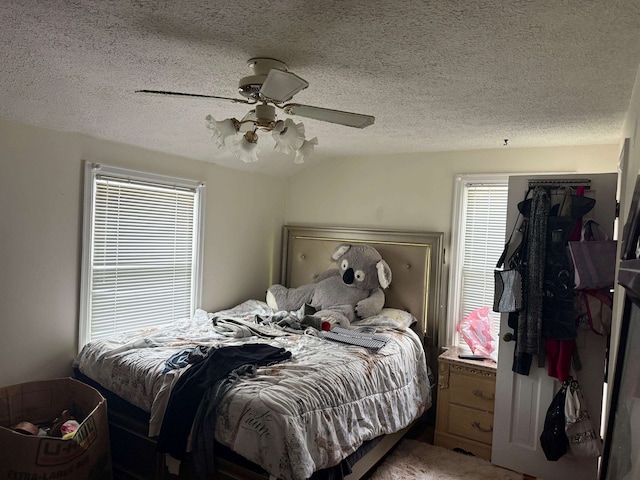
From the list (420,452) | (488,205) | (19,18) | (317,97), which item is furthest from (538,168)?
(19,18)

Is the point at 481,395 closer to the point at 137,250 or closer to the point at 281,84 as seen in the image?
the point at 281,84

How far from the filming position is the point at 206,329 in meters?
3.27

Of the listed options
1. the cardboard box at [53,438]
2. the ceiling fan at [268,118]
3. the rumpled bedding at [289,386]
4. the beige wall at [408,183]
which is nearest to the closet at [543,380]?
the rumpled bedding at [289,386]

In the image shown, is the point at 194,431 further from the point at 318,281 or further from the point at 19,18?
the point at 318,281

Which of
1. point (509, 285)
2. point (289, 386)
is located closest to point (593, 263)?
point (509, 285)

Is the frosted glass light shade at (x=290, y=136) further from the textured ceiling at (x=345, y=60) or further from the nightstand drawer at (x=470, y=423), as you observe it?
the nightstand drawer at (x=470, y=423)

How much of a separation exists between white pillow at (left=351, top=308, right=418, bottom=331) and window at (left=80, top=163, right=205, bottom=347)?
1.51 m

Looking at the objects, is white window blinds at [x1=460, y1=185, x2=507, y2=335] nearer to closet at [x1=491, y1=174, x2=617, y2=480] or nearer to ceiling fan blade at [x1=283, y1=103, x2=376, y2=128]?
closet at [x1=491, y1=174, x2=617, y2=480]

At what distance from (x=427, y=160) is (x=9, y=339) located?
11.0 feet

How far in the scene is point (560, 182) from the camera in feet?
8.81

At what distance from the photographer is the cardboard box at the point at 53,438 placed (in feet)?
6.45

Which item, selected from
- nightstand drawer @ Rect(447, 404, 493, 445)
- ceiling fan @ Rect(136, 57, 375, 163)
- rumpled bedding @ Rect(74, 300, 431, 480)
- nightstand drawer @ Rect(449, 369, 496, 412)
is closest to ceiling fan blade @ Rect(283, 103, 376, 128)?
ceiling fan @ Rect(136, 57, 375, 163)

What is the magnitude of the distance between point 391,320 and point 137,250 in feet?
6.81

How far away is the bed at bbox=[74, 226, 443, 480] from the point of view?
2064 mm
